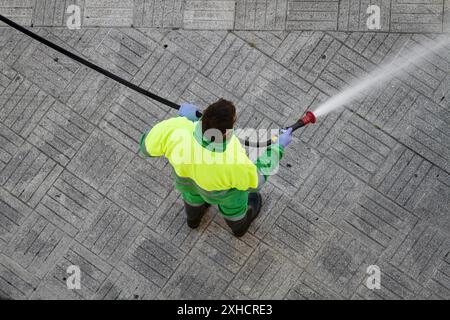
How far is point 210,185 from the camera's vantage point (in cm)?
472

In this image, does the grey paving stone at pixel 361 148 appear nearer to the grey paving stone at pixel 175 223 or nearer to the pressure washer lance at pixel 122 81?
the pressure washer lance at pixel 122 81

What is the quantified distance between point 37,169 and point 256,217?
87.1 inches

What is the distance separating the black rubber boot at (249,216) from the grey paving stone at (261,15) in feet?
5.71

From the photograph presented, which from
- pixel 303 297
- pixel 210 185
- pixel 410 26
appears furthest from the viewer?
pixel 410 26

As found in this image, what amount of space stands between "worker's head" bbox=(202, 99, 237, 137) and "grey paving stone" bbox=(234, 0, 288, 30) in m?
2.62

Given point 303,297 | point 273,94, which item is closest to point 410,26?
point 273,94

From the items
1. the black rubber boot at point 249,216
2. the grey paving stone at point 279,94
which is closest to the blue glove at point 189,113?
the black rubber boot at point 249,216

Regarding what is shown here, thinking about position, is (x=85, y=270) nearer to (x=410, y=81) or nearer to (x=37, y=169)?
(x=37, y=169)

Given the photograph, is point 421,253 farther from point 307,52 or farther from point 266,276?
point 307,52

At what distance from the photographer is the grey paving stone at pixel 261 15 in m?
6.71

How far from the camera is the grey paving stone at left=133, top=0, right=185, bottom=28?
6.77 meters

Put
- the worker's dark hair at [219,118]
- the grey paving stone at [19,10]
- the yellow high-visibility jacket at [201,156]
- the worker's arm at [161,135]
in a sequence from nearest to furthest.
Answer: the worker's dark hair at [219,118] < the yellow high-visibility jacket at [201,156] < the worker's arm at [161,135] < the grey paving stone at [19,10]

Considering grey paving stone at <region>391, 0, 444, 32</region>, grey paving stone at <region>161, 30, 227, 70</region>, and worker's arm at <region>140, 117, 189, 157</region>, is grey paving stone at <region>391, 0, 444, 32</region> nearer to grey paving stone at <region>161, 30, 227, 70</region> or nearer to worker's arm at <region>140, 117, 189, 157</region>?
grey paving stone at <region>161, 30, 227, 70</region>

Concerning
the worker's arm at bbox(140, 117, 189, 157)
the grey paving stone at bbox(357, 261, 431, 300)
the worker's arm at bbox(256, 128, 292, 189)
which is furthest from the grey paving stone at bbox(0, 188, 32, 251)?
the grey paving stone at bbox(357, 261, 431, 300)
